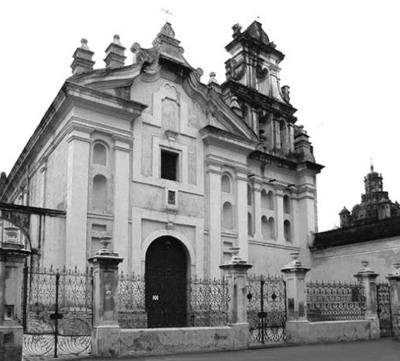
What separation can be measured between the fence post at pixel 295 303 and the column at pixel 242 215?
6078 millimetres

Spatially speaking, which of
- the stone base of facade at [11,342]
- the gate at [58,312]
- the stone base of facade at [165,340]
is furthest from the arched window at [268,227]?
the stone base of facade at [11,342]

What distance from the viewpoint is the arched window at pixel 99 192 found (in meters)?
19.8

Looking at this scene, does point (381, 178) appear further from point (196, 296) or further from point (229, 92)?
point (196, 296)

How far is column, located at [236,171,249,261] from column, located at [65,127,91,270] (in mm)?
7231

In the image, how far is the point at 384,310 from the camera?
20.0 meters

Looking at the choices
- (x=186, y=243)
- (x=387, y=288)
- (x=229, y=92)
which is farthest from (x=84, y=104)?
(x=387, y=288)

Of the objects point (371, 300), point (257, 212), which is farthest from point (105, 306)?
point (257, 212)

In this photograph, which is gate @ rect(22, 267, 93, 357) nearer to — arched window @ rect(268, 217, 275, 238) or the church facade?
the church facade

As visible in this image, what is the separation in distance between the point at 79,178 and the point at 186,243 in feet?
16.6

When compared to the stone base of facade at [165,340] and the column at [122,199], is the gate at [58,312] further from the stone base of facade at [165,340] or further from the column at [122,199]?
the column at [122,199]

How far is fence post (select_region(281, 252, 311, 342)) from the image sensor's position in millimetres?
16516

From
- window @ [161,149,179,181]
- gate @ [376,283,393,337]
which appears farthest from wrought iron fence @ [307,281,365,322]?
window @ [161,149,179,181]

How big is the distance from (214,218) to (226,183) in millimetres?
2193

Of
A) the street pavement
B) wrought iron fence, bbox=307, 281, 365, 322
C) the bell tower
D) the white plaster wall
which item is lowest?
the street pavement
